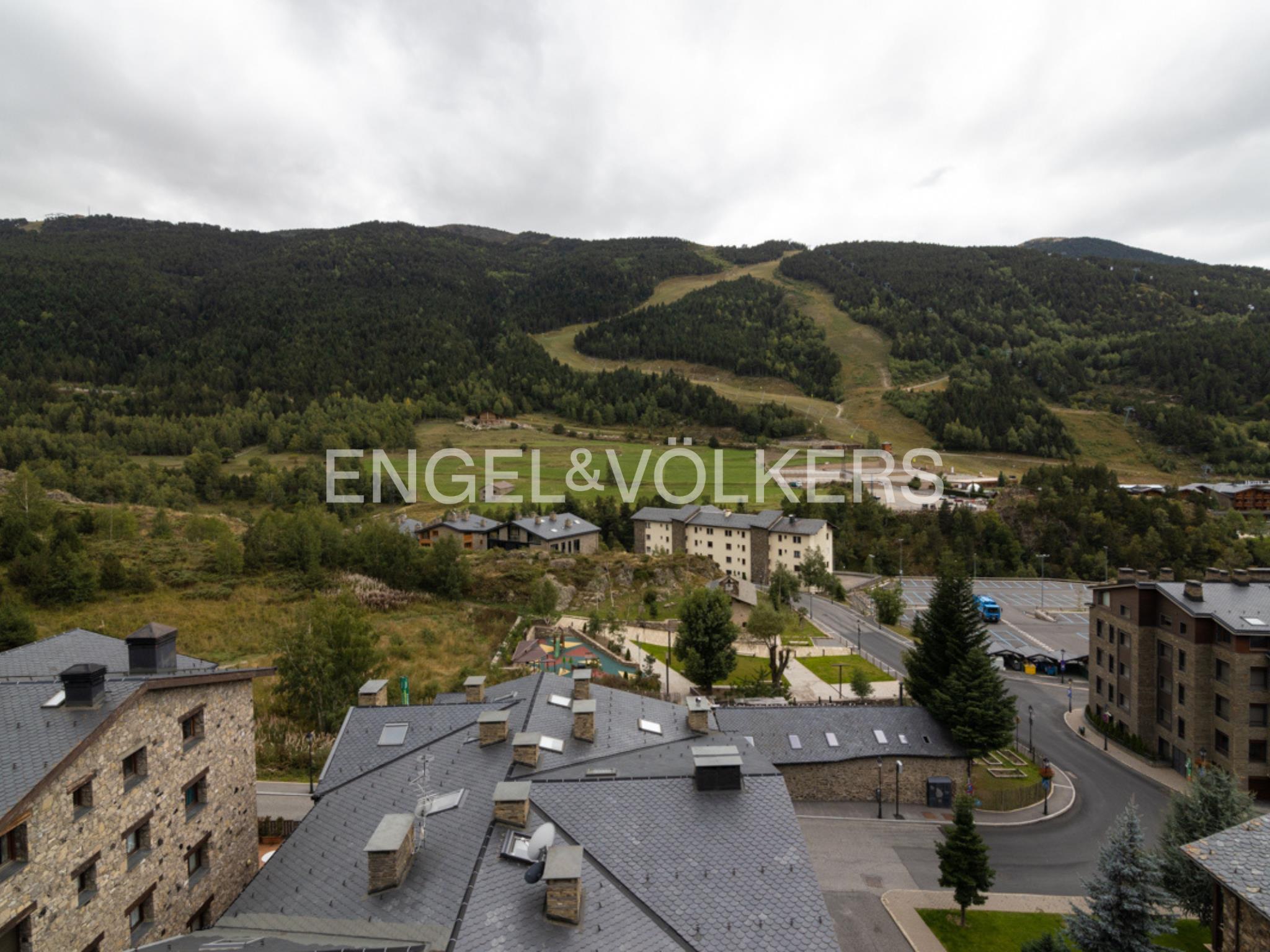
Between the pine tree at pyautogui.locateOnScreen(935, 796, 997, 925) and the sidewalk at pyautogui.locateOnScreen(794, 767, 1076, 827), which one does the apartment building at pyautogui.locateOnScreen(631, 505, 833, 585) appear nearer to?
the sidewalk at pyautogui.locateOnScreen(794, 767, 1076, 827)

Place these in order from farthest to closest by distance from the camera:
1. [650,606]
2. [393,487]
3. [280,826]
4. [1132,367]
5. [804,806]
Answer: [1132,367] < [393,487] < [650,606] < [804,806] < [280,826]

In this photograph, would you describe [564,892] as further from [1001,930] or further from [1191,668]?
[1191,668]

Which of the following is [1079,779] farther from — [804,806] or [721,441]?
[721,441]

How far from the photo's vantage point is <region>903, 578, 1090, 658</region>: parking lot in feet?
185

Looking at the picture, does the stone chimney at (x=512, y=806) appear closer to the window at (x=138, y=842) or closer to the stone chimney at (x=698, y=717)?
the stone chimney at (x=698, y=717)

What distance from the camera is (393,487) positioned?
104750 millimetres

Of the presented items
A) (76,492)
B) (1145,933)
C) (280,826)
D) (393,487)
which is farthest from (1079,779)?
(76,492)

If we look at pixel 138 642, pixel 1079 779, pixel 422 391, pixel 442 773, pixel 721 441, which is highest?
pixel 422 391

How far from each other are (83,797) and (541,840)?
916 cm

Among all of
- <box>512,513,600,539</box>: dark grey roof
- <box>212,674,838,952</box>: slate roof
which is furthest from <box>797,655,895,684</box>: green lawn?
<box>512,513,600,539</box>: dark grey roof

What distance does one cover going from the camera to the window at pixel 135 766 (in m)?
15.0

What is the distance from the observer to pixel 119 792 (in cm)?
1457

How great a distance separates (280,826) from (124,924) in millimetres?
9526

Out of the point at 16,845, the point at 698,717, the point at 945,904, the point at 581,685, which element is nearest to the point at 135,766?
the point at 16,845
